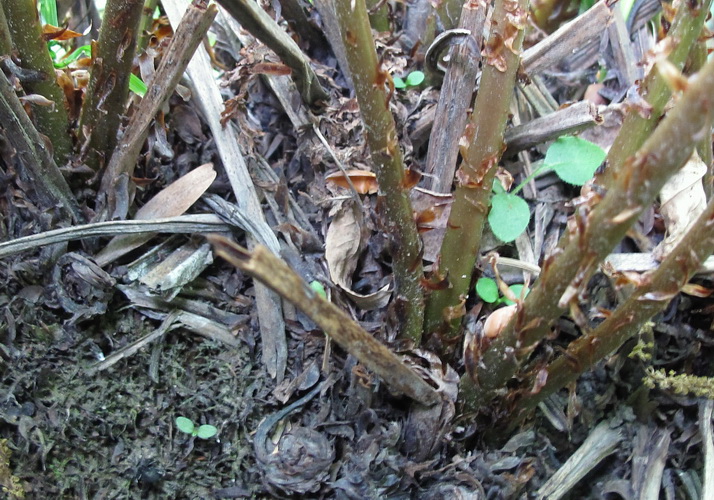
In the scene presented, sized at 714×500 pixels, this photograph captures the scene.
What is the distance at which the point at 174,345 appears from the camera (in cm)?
104

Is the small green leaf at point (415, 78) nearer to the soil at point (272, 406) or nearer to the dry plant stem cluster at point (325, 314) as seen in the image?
the soil at point (272, 406)

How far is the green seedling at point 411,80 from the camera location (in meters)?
1.17

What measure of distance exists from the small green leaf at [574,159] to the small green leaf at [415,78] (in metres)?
0.30

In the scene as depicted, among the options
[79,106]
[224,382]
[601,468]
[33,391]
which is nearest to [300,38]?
[79,106]

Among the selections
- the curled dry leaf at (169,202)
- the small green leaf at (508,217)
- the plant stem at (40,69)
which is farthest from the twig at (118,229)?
the small green leaf at (508,217)

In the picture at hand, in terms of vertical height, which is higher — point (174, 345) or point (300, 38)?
point (300, 38)

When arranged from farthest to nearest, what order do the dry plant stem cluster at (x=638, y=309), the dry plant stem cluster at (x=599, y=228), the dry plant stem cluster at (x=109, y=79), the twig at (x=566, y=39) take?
the twig at (x=566, y=39), the dry plant stem cluster at (x=109, y=79), the dry plant stem cluster at (x=638, y=309), the dry plant stem cluster at (x=599, y=228)

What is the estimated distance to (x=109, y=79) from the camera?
96cm

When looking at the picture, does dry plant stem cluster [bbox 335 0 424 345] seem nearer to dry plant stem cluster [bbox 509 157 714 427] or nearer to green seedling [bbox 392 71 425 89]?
dry plant stem cluster [bbox 509 157 714 427]

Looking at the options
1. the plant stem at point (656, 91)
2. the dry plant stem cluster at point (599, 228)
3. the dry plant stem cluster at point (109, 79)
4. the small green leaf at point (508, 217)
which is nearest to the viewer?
the dry plant stem cluster at point (599, 228)

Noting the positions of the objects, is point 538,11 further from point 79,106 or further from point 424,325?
point 79,106

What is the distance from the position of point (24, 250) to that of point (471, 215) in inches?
30.8

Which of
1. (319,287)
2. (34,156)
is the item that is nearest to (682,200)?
(319,287)

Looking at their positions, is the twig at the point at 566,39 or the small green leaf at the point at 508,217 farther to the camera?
the twig at the point at 566,39
